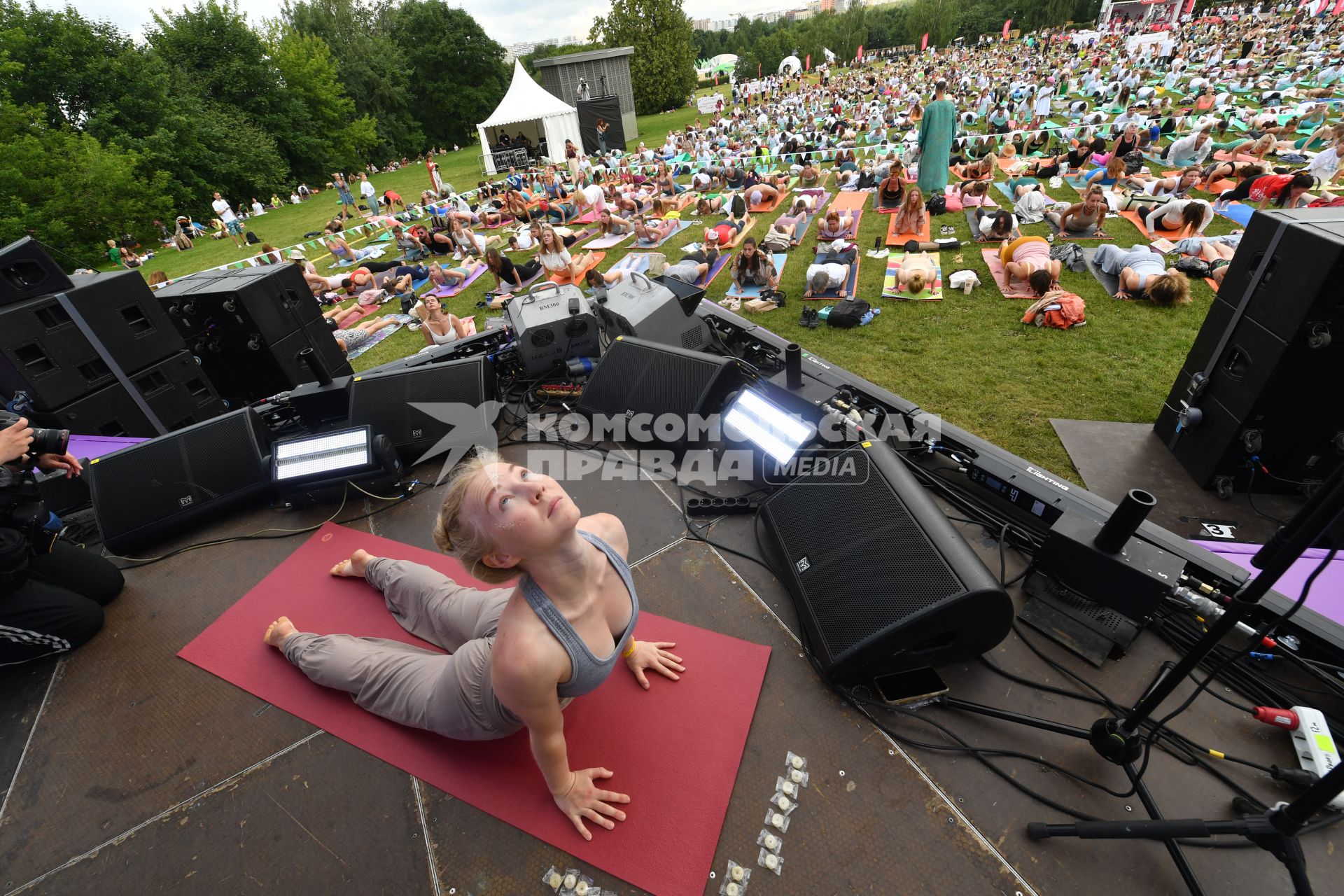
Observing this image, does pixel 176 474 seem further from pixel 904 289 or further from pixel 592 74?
pixel 592 74

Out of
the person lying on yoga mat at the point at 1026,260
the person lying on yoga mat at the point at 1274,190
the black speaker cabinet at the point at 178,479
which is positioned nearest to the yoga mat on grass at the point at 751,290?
the person lying on yoga mat at the point at 1026,260

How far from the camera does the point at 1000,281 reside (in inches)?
307

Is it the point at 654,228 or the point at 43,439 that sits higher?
the point at 43,439

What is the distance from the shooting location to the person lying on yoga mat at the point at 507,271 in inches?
360

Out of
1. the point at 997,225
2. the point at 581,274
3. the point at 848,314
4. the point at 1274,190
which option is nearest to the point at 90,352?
the point at 581,274

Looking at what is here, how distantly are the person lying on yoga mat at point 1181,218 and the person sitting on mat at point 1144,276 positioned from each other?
1767 millimetres

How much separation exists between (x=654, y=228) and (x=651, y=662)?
10.9 metres

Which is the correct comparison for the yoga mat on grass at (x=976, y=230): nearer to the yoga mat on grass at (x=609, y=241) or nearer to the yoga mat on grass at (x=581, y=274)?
the yoga mat on grass at (x=581, y=274)

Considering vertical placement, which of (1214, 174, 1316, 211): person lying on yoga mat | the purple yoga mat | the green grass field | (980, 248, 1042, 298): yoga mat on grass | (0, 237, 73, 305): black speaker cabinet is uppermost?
(0, 237, 73, 305): black speaker cabinet

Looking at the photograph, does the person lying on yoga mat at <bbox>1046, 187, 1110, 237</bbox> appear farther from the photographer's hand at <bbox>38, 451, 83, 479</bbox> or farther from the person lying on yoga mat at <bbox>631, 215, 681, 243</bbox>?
the photographer's hand at <bbox>38, 451, 83, 479</bbox>

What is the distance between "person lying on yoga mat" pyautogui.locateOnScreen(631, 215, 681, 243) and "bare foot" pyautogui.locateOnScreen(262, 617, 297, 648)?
10409mm

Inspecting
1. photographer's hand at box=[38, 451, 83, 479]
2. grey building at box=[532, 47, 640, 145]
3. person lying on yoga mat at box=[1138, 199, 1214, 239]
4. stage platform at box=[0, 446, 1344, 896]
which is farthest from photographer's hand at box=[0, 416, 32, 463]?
grey building at box=[532, 47, 640, 145]

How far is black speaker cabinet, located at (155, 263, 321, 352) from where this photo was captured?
5883mm

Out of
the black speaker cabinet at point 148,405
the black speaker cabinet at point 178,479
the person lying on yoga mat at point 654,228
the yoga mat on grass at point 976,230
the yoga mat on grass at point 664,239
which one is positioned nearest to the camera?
the black speaker cabinet at point 178,479
